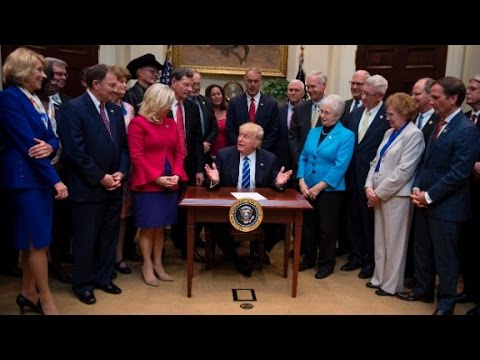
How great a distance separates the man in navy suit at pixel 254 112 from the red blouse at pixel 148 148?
120 cm

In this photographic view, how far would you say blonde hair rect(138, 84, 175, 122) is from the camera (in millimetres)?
3662

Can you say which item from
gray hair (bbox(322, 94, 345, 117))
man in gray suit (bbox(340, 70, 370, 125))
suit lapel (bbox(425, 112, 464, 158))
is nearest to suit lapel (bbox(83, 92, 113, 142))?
gray hair (bbox(322, 94, 345, 117))

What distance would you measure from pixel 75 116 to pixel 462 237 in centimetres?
336

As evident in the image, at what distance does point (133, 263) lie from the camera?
454 cm

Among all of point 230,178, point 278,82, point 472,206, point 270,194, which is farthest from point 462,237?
point 278,82

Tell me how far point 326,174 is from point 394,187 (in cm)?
65

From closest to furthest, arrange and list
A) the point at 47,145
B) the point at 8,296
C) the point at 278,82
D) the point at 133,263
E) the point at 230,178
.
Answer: the point at 47,145
the point at 8,296
the point at 230,178
the point at 133,263
the point at 278,82

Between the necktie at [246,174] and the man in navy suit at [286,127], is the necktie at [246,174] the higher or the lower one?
the lower one

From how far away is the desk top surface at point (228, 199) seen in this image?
11.5ft

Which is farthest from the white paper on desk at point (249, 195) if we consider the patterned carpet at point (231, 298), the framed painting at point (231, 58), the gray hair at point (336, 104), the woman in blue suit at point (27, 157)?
the framed painting at point (231, 58)

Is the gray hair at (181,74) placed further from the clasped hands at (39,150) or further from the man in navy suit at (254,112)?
the clasped hands at (39,150)

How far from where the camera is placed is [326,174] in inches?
164

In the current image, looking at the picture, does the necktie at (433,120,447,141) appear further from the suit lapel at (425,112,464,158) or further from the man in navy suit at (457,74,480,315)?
the man in navy suit at (457,74,480,315)

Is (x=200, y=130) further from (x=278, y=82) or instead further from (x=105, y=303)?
(x=278, y=82)
